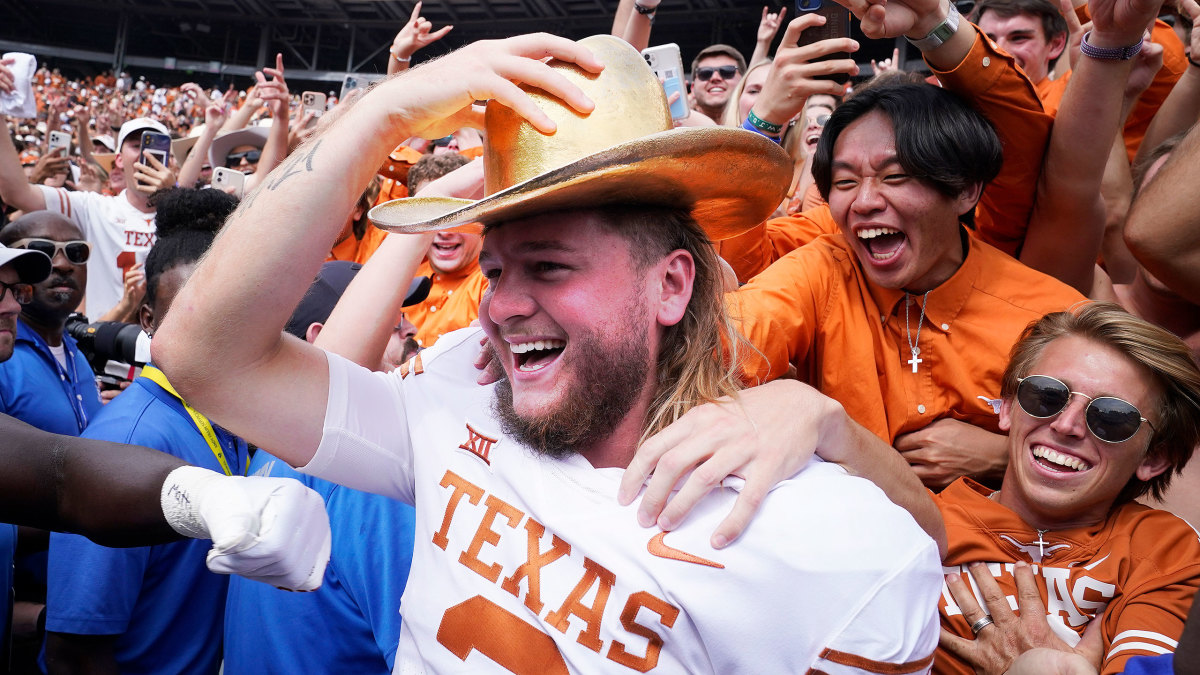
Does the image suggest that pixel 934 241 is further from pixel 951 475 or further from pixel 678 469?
pixel 678 469

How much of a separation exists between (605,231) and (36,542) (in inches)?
119

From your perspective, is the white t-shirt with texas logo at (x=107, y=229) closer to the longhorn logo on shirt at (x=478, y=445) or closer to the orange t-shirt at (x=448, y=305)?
the orange t-shirt at (x=448, y=305)

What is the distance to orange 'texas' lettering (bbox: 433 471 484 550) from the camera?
1745mm

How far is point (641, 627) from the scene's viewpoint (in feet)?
4.91

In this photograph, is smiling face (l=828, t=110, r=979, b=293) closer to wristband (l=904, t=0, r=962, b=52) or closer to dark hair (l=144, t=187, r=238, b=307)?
wristband (l=904, t=0, r=962, b=52)

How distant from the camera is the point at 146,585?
247 cm

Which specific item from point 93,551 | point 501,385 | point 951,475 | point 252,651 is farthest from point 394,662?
point 951,475

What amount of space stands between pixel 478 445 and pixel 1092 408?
1.44 m

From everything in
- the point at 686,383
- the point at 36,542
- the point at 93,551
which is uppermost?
the point at 686,383

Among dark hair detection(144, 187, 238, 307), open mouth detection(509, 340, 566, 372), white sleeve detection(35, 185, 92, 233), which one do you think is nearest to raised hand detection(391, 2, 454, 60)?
dark hair detection(144, 187, 238, 307)

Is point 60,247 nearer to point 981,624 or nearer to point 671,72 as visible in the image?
point 671,72

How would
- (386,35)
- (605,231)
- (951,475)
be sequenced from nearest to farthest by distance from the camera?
(605,231) < (951,475) < (386,35)

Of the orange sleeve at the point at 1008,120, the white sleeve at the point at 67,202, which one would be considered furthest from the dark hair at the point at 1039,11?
the white sleeve at the point at 67,202

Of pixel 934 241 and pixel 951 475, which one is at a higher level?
pixel 934 241
